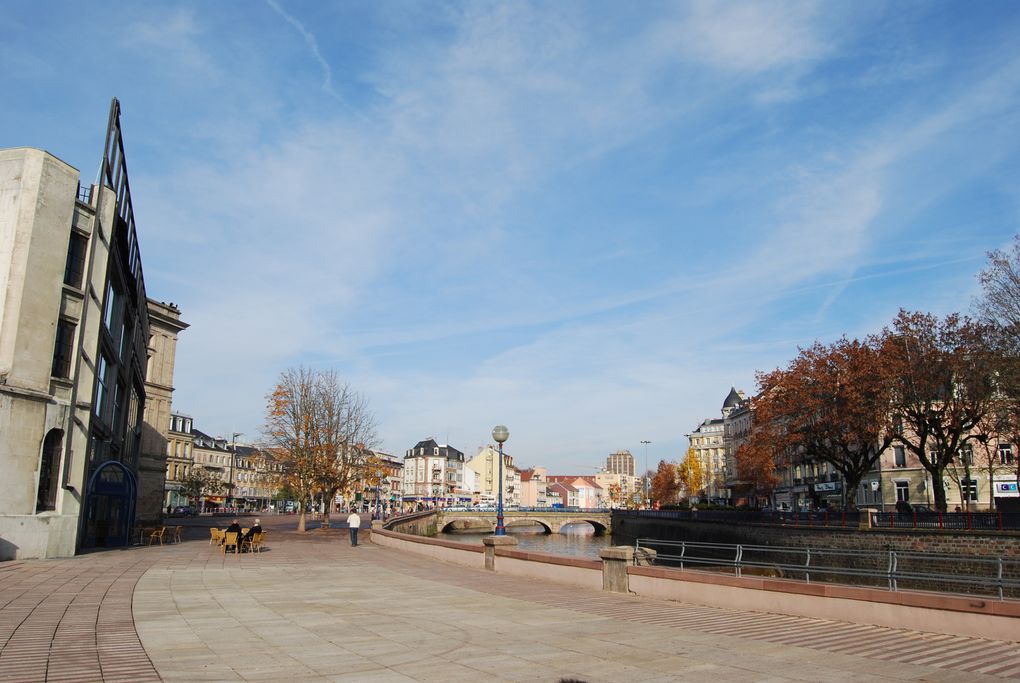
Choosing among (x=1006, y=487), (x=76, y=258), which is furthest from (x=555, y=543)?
(x=76, y=258)

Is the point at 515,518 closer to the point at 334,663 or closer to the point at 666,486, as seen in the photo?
the point at 666,486

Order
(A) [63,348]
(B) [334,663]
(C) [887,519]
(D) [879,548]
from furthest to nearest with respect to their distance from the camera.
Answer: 1. (C) [887,519]
2. (D) [879,548]
3. (A) [63,348]
4. (B) [334,663]

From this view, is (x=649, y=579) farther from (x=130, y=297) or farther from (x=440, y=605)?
(x=130, y=297)

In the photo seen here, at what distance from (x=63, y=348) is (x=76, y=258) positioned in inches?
123

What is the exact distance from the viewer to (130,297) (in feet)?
115

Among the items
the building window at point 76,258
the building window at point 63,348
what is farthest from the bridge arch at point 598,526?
the building window at point 76,258

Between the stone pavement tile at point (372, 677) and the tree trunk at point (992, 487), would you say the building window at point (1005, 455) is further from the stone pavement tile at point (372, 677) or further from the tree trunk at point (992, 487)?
the stone pavement tile at point (372, 677)

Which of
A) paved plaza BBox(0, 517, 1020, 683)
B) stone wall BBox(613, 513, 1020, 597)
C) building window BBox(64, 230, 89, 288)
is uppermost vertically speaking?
→ building window BBox(64, 230, 89, 288)

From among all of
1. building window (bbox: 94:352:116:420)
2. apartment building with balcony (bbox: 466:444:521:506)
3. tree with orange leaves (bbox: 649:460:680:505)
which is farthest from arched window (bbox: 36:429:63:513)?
apartment building with balcony (bbox: 466:444:521:506)

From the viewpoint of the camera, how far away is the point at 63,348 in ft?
78.0

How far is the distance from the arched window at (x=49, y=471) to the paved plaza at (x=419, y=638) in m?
5.95

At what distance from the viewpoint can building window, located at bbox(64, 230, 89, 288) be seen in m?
24.3

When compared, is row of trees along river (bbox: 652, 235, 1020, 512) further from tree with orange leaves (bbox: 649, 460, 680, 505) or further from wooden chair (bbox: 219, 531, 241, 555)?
tree with orange leaves (bbox: 649, 460, 680, 505)

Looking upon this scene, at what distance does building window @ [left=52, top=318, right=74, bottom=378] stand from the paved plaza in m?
8.27
